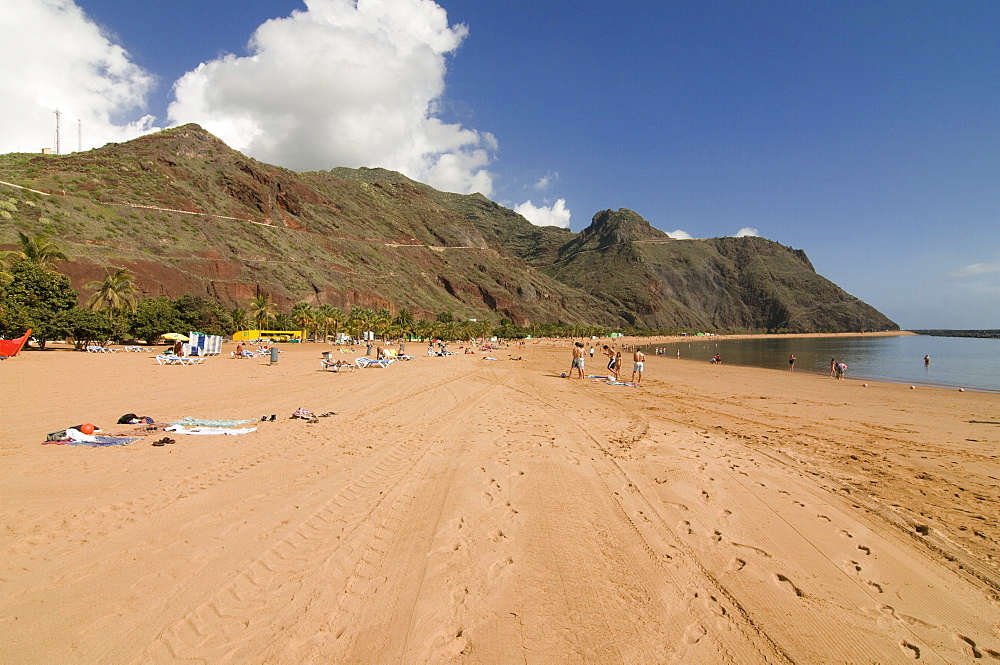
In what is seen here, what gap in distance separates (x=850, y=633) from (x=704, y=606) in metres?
0.97

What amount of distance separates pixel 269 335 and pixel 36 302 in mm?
26824

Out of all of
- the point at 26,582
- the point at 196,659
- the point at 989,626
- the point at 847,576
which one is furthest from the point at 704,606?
the point at 26,582

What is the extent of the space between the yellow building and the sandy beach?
46250mm

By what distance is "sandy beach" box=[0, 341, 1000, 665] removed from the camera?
2.93 metres

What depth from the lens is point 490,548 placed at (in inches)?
164

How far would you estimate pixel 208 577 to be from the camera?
3453 mm

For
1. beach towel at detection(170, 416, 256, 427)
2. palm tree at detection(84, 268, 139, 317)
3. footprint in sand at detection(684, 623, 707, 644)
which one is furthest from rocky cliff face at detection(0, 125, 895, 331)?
footprint in sand at detection(684, 623, 707, 644)

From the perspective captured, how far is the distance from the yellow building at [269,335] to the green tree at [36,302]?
69.5 ft

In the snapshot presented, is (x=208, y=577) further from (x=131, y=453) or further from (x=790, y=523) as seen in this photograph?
(x=790, y=523)

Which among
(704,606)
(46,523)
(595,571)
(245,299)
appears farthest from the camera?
(245,299)

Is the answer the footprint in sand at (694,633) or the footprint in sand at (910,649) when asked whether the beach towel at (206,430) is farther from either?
the footprint in sand at (910,649)

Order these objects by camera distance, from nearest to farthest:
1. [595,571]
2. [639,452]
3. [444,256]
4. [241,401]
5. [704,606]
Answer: [704,606] → [595,571] → [639,452] → [241,401] → [444,256]

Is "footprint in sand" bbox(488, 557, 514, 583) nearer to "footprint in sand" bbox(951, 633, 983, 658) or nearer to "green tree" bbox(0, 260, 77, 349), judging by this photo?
"footprint in sand" bbox(951, 633, 983, 658)

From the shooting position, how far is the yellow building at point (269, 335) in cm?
5053
